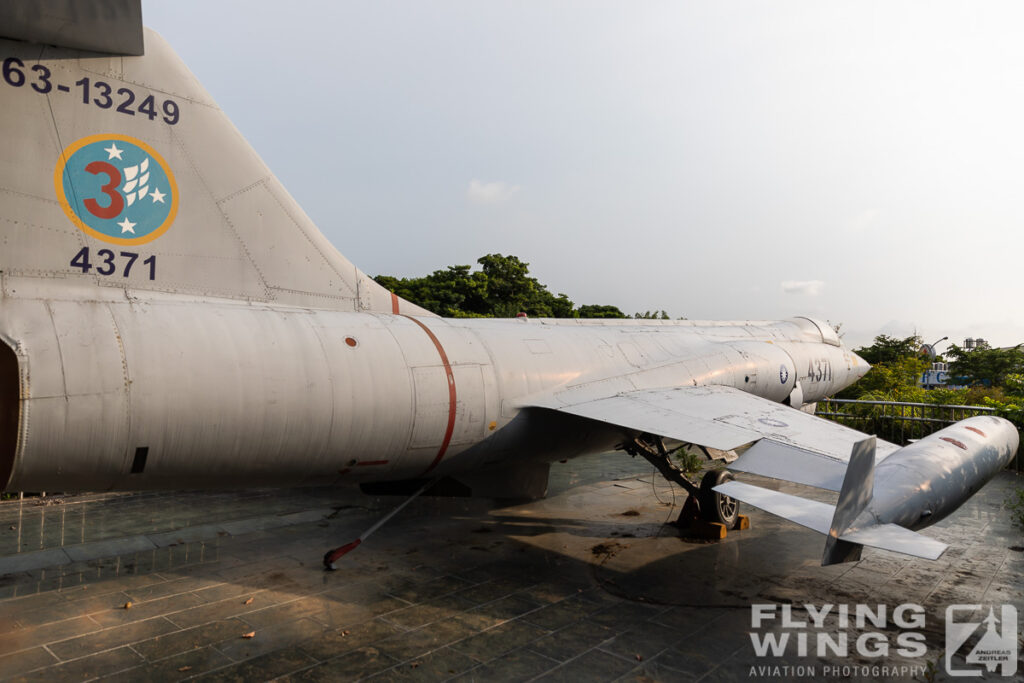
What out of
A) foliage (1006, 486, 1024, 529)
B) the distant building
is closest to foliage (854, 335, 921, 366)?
the distant building

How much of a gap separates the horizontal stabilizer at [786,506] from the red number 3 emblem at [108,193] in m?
5.47

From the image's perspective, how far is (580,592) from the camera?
22.5 ft

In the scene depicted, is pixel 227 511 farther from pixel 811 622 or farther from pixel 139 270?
pixel 811 622

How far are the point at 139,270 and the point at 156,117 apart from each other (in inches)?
55.7

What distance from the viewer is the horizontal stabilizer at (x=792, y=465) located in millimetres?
5637

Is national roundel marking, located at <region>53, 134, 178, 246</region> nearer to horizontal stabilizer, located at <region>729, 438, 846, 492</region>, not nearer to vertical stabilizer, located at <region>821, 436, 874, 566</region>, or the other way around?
horizontal stabilizer, located at <region>729, 438, 846, 492</region>

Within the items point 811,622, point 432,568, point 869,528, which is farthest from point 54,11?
point 811,622

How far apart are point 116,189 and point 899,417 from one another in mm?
17108

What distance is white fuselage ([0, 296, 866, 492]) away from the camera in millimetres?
4516

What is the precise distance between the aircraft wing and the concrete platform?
1552 millimetres

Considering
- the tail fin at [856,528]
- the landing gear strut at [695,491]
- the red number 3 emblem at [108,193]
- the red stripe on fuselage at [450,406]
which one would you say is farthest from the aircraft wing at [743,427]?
the red number 3 emblem at [108,193]

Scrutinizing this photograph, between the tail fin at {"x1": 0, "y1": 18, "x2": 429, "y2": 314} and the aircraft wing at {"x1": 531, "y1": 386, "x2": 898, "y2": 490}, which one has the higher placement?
the tail fin at {"x1": 0, "y1": 18, "x2": 429, "y2": 314}

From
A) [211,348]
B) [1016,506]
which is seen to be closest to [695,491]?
[1016,506]

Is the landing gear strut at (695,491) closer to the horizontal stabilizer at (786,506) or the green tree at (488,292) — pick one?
the horizontal stabilizer at (786,506)
